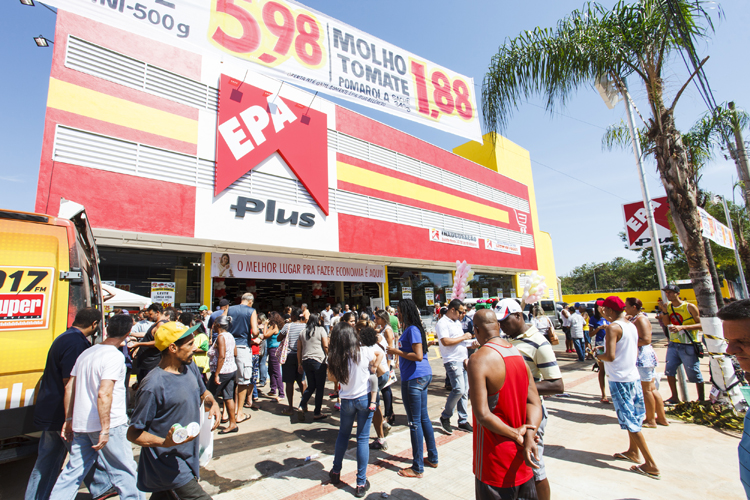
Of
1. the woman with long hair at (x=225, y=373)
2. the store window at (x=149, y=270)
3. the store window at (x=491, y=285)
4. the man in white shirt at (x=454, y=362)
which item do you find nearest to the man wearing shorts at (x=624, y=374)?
the man in white shirt at (x=454, y=362)

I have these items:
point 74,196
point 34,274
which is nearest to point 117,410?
point 34,274

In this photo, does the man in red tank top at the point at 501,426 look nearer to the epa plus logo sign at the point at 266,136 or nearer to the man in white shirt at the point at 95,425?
the man in white shirt at the point at 95,425

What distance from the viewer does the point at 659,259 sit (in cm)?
765

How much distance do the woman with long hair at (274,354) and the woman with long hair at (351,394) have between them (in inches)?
150

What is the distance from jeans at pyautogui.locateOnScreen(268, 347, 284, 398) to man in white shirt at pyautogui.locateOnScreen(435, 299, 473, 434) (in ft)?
11.7

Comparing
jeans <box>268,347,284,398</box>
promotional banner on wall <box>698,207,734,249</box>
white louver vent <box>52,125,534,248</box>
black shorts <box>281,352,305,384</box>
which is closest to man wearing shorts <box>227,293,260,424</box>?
black shorts <box>281,352,305,384</box>

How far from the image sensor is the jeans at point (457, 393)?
532cm

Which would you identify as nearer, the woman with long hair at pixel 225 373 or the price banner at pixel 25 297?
the price banner at pixel 25 297

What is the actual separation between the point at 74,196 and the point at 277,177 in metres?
5.50

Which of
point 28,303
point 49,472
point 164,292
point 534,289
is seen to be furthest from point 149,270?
point 534,289

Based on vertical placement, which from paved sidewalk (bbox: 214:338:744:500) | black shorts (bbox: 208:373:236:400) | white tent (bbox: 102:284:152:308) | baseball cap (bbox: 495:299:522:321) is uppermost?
white tent (bbox: 102:284:152:308)

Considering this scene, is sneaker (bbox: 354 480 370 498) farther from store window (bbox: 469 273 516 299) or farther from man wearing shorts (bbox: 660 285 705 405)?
store window (bbox: 469 273 516 299)

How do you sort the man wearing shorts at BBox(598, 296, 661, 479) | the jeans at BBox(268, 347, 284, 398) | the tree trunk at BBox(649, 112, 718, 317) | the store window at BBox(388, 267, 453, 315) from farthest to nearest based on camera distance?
the store window at BBox(388, 267, 453, 315)
the jeans at BBox(268, 347, 284, 398)
the tree trunk at BBox(649, 112, 718, 317)
the man wearing shorts at BBox(598, 296, 661, 479)

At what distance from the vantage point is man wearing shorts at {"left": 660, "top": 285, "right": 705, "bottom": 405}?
18.7 feet
